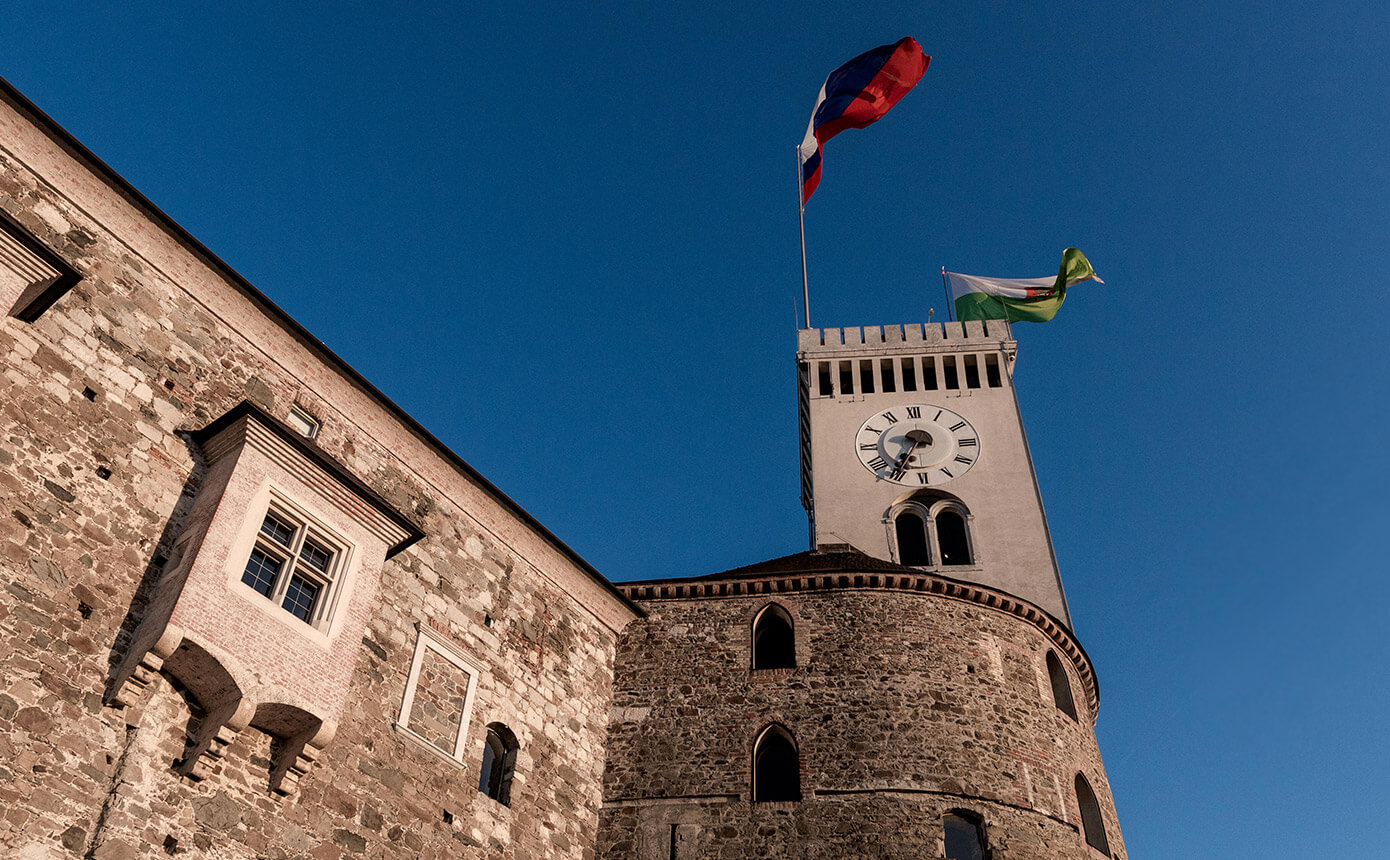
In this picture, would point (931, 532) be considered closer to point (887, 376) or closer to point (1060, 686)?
point (887, 376)

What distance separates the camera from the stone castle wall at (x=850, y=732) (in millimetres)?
18266

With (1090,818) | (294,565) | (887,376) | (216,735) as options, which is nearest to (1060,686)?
(1090,818)

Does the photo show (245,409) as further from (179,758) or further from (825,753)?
(825,753)

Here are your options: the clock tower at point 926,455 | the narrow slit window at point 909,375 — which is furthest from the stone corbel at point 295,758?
the narrow slit window at point 909,375

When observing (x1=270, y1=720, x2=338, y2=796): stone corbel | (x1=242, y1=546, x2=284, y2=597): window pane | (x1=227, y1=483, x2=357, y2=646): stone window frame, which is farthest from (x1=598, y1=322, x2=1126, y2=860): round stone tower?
(x1=242, y1=546, x2=284, y2=597): window pane

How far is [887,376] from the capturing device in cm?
3503

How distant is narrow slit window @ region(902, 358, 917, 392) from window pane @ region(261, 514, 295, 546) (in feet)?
76.0

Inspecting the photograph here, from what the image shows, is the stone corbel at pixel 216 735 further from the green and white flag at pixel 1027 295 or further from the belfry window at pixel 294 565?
the green and white flag at pixel 1027 295

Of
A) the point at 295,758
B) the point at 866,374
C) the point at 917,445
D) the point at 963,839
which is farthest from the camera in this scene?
the point at 866,374

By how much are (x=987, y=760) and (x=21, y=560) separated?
14611mm

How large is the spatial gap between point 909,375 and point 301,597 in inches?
941

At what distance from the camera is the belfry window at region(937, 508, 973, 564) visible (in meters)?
29.5

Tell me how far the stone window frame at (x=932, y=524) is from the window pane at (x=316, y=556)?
1766cm

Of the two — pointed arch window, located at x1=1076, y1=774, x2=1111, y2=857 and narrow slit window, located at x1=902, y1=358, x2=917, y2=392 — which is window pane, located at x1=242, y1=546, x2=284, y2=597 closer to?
pointed arch window, located at x1=1076, y1=774, x2=1111, y2=857
